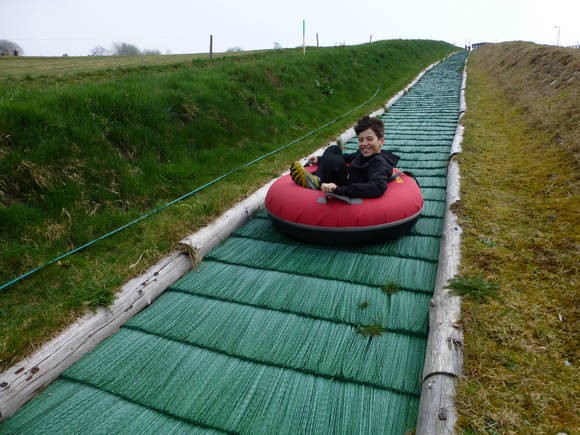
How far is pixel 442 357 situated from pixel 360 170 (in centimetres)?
222

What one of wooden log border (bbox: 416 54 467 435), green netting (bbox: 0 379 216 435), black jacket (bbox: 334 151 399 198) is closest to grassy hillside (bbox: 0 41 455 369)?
green netting (bbox: 0 379 216 435)

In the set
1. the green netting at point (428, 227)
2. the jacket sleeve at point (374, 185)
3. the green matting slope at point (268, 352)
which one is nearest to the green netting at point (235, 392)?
the green matting slope at point (268, 352)

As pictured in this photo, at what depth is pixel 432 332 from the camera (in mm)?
2428

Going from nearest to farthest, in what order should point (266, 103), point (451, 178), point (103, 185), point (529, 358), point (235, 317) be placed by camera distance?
1. point (529, 358)
2. point (235, 317)
3. point (103, 185)
4. point (451, 178)
5. point (266, 103)

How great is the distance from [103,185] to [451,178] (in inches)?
152

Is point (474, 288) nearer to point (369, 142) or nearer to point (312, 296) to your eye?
point (312, 296)

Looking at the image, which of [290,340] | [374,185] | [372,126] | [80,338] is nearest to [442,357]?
[290,340]

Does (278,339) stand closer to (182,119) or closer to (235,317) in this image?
(235,317)

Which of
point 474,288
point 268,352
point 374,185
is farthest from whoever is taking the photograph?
point 374,185

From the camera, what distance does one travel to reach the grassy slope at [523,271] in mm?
1944

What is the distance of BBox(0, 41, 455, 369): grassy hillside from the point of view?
3094mm

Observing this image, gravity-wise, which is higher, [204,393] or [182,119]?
[182,119]

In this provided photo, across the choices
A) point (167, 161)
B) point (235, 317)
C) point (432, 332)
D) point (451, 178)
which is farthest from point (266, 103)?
point (432, 332)

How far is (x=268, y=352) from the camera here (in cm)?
253
